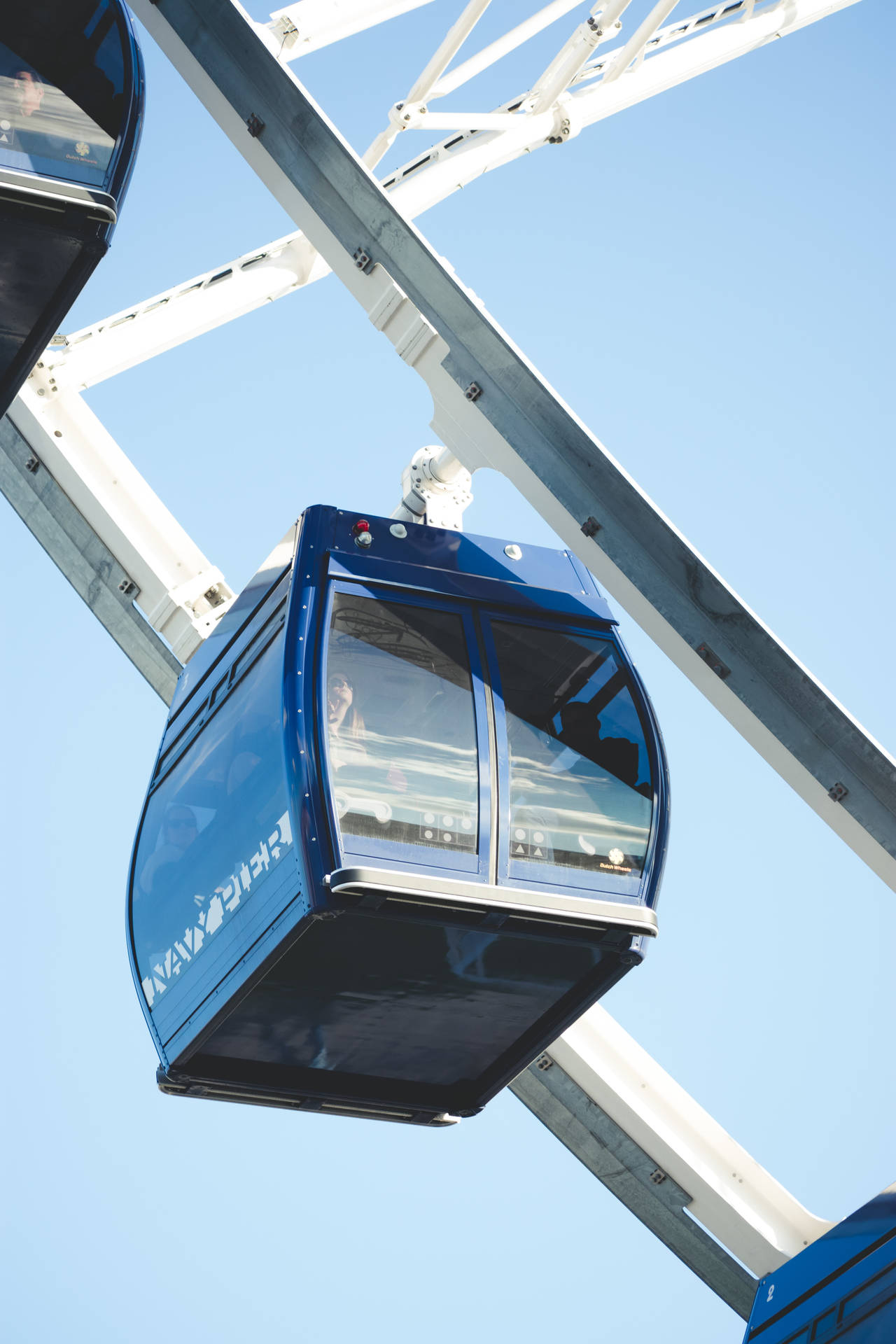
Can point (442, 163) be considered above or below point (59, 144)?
above

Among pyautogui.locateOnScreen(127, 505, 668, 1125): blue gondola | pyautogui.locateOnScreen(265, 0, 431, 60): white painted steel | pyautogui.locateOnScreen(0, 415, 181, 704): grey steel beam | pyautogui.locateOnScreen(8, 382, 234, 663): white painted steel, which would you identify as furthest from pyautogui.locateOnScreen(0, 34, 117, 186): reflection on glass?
pyautogui.locateOnScreen(0, 415, 181, 704): grey steel beam

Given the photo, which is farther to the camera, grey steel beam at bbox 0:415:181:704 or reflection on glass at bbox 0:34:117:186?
grey steel beam at bbox 0:415:181:704

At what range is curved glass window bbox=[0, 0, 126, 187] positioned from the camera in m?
9.20

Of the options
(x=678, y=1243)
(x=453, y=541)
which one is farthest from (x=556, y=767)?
(x=678, y=1243)

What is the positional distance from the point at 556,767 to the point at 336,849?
47.4 inches

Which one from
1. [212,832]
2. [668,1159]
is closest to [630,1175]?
[668,1159]

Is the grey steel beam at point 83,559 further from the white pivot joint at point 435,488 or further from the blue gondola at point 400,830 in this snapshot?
the blue gondola at point 400,830

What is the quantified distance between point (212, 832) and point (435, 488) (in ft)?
11.7

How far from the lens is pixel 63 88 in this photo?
9383mm

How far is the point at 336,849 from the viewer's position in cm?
829

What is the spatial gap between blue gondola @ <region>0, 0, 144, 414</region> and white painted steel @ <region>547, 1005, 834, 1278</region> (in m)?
7.53

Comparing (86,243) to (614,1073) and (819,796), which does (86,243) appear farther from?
(614,1073)

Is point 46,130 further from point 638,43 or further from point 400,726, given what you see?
point 638,43

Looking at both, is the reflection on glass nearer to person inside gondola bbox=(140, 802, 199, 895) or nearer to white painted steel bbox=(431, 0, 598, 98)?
person inside gondola bbox=(140, 802, 199, 895)
